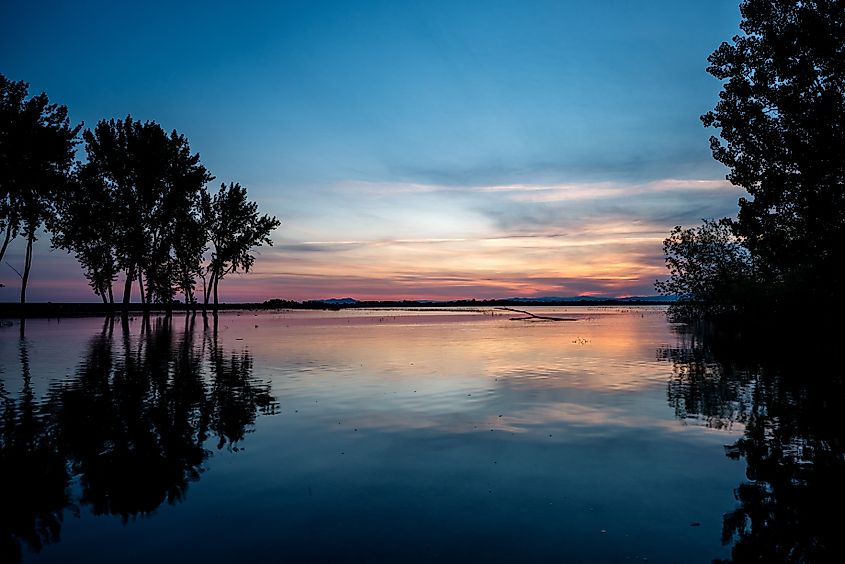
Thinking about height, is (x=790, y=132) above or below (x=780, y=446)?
above

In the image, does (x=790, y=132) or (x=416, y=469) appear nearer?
(x=416, y=469)

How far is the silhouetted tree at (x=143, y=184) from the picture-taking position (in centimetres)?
6888

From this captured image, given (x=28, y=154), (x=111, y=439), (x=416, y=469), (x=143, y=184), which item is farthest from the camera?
(x=143, y=184)

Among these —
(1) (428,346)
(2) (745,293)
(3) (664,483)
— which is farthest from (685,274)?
(3) (664,483)

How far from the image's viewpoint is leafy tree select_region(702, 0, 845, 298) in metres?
25.6

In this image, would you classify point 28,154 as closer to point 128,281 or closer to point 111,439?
point 128,281

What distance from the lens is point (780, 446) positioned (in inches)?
501

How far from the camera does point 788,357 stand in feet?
106

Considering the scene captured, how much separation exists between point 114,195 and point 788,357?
73654 millimetres

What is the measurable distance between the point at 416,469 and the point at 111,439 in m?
7.46

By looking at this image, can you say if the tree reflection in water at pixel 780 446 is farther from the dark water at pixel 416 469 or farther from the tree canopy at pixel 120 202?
the tree canopy at pixel 120 202

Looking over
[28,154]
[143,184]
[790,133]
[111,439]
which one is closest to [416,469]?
[111,439]

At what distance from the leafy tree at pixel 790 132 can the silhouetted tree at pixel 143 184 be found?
6409 cm

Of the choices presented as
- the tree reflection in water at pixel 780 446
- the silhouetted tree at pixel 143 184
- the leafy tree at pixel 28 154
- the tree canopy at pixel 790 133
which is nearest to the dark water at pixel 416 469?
the tree reflection in water at pixel 780 446
